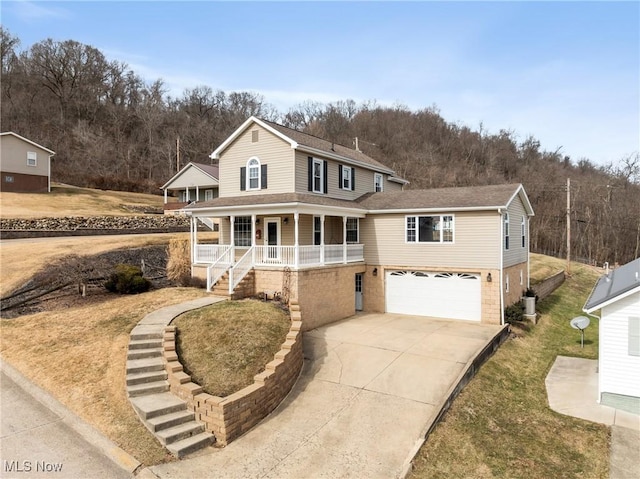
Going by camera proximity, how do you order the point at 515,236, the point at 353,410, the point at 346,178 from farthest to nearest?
the point at 346,178 → the point at 515,236 → the point at 353,410

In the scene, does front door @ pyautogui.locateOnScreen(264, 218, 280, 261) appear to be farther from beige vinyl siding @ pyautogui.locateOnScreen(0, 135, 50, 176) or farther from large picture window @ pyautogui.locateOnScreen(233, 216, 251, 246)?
beige vinyl siding @ pyautogui.locateOnScreen(0, 135, 50, 176)

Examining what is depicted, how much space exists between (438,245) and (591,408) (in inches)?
335

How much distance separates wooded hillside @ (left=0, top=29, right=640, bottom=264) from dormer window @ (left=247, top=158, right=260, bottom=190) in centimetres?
3500

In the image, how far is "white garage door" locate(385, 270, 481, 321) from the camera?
17.3 metres

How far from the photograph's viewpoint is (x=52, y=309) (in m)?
13.9

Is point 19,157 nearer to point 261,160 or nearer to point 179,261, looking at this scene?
point 179,261

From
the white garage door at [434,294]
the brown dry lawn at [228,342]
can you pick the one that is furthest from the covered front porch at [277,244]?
the brown dry lawn at [228,342]

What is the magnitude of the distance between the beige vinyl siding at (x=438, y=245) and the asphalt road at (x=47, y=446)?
45.9ft

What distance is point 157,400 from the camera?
877cm

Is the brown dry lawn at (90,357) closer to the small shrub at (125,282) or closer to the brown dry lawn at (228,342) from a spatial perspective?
the small shrub at (125,282)

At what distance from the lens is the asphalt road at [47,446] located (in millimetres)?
6852

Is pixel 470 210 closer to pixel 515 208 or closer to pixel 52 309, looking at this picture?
pixel 515 208

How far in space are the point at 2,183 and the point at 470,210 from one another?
3991 cm

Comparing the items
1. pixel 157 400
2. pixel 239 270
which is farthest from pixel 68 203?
pixel 157 400
